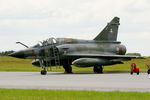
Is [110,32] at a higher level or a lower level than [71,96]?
higher

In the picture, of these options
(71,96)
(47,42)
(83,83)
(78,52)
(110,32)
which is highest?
(110,32)

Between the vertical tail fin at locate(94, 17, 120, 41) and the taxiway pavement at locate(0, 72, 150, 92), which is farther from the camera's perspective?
the vertical tail fin at locate(94, 17, 120, 41)

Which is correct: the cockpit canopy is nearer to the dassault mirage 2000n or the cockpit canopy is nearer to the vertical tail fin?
the dassault mirage 2000n

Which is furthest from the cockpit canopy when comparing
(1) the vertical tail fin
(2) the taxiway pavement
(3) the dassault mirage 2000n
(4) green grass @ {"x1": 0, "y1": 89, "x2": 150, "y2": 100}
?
(4) green grass @ {"x1": 0, "y1": 89, "x2": 150, "y2": 100}

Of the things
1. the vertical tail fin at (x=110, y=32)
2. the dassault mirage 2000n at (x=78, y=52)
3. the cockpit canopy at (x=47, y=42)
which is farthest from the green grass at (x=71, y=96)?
the vertical tail fin at (x=110, y=32)

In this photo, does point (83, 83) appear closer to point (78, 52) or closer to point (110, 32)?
point (78, 52)

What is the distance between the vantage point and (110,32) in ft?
129

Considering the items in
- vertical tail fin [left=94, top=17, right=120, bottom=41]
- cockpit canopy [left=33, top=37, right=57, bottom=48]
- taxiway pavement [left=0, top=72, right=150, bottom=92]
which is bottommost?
taxiway pavement [left=0, top=72, right=150, bottom=92]

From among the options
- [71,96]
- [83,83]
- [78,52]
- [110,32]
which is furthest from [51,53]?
[71,96]

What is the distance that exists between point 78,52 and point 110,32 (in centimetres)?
513

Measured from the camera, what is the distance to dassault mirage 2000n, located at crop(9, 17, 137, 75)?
33.0 meters

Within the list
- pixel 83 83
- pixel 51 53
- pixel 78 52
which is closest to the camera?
pixel 83 83

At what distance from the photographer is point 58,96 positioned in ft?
45.7

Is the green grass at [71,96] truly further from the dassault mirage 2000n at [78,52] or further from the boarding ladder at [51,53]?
the boarding ladder at [51,53]
